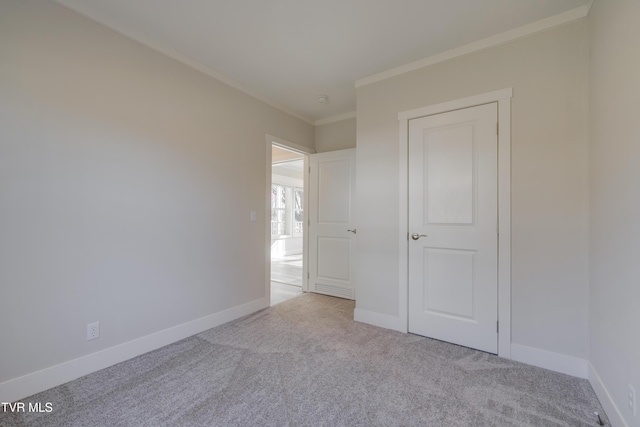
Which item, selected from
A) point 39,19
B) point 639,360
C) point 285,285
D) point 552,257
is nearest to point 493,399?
point 639,360

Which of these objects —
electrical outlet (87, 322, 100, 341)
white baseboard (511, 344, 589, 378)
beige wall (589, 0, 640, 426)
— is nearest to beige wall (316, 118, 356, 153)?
beige wall (589, 0, 640, 426)

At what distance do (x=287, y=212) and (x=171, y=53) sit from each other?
20.0 ft

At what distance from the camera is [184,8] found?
194 centimetres

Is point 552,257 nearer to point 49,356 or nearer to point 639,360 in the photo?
point 639,360

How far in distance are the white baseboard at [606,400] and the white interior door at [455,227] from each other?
1.82 ft

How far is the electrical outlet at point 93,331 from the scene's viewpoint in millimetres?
1952

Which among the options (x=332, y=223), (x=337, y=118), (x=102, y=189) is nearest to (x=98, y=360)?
(x=102, y=189)

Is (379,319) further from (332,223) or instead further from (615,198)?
(615,198)

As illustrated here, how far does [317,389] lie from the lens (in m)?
1.77

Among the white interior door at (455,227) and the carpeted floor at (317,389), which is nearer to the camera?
the carpeted floor at (317,389)

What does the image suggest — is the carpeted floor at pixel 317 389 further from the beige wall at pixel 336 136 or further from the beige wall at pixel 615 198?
the beige wall at pixel 336 136

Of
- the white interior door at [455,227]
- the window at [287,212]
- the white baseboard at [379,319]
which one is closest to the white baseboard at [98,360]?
the white baseboard at [379,319]

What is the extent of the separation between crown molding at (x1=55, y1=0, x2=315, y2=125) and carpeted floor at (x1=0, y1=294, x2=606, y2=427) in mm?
2510

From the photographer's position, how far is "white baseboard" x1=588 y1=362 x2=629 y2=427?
4.55 feet
